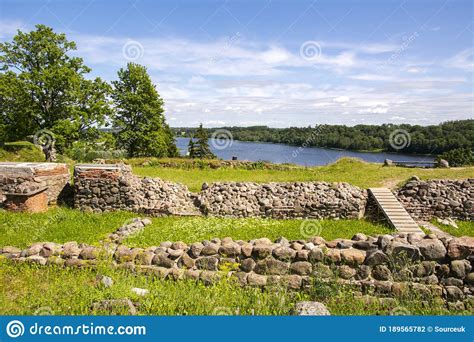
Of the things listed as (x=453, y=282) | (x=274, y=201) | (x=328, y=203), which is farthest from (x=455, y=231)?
(x=453, y=282)

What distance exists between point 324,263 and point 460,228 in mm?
9679

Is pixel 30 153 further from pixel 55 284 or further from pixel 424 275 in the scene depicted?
pixel 424 275

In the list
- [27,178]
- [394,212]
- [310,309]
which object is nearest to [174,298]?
[310,309]

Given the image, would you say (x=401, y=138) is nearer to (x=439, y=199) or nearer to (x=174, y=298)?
(x=439, y=199)

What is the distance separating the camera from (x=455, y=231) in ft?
40.1

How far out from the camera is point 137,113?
121 ft

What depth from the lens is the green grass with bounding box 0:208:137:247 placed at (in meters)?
9.22

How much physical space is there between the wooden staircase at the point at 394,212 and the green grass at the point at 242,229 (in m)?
0.51

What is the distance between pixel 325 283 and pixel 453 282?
6.67 feet

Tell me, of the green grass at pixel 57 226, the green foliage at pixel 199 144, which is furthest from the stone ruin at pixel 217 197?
the green foliage at pixel 199 144

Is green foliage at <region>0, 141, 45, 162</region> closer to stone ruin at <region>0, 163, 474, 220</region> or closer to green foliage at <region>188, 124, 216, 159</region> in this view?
stone ruin at <region>0, 163, 474, 220</region>

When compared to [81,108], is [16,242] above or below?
below

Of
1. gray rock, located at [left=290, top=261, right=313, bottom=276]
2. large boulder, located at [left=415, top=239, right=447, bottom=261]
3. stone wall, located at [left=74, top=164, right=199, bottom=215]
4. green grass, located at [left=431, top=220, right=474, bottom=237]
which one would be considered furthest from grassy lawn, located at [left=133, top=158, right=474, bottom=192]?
large boulder, located at [left=415, top=239, right=447, bottom=261]

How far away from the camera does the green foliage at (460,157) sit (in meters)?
25.0
